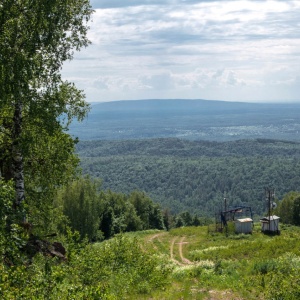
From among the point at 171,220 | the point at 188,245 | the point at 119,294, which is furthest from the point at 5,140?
the point at 171,220

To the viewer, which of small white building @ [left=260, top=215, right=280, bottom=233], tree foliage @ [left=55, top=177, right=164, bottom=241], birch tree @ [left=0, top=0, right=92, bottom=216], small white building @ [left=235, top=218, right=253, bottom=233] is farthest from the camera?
tree foliage @ [left=55, top=177, right=164, bottom=241]

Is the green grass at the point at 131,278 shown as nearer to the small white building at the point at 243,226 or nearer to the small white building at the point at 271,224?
the small white building at the point at 271,224

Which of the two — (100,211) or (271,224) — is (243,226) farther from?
(100,211)

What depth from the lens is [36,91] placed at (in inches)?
527

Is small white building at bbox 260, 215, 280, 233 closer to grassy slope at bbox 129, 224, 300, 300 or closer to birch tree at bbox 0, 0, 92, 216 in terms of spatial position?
grassy slope at bbox 129, 224, 300, 300

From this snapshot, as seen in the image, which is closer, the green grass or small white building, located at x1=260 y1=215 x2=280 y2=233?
the green grass

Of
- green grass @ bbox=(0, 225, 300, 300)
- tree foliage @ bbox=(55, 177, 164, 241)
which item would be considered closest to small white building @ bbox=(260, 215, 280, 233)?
tree foliage @ bbox=(55, 177, 164, 241)

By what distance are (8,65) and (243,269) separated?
13694 mm

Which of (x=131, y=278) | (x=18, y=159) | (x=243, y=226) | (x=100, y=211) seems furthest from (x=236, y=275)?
(x=100, y=211)

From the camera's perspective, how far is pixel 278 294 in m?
10.2

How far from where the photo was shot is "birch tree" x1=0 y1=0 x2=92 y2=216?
39.5 feet

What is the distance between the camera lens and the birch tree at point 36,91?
39.5ft

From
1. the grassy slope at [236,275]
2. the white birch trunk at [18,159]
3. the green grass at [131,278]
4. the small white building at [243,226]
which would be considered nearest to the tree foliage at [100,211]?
the grassy slope at [236,275]

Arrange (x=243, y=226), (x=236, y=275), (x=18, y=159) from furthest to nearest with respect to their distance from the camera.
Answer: (x=243, y=226)
(x=236, y=275)
(x=18, y=159)
